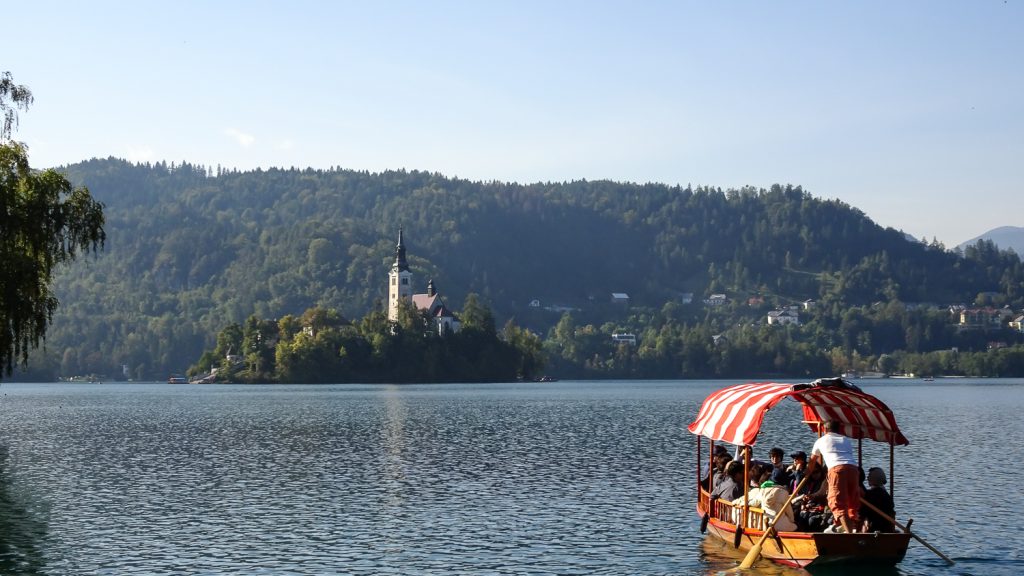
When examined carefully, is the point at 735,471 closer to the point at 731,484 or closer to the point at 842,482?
the point at 731,484

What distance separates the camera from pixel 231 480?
5622 centimetres

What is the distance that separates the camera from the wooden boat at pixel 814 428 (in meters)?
33.1

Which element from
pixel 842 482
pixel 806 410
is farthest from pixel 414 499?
pixel 842 482

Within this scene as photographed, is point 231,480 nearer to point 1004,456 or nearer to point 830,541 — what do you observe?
point 830,541

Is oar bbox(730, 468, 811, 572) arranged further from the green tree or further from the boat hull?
the green tree

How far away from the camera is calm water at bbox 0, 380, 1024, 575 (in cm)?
3659

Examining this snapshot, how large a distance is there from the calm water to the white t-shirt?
11.5 ft

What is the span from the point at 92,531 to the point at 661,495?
21.3m

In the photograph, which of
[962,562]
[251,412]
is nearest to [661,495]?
[962,562]

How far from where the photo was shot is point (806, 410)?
4534 cm

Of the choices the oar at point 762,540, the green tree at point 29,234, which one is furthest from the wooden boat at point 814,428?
the green tree at point 29,234

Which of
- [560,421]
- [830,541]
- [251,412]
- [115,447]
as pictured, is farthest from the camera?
[251,412]

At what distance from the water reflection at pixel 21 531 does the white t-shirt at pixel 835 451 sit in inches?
827

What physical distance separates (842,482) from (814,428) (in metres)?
13.3
